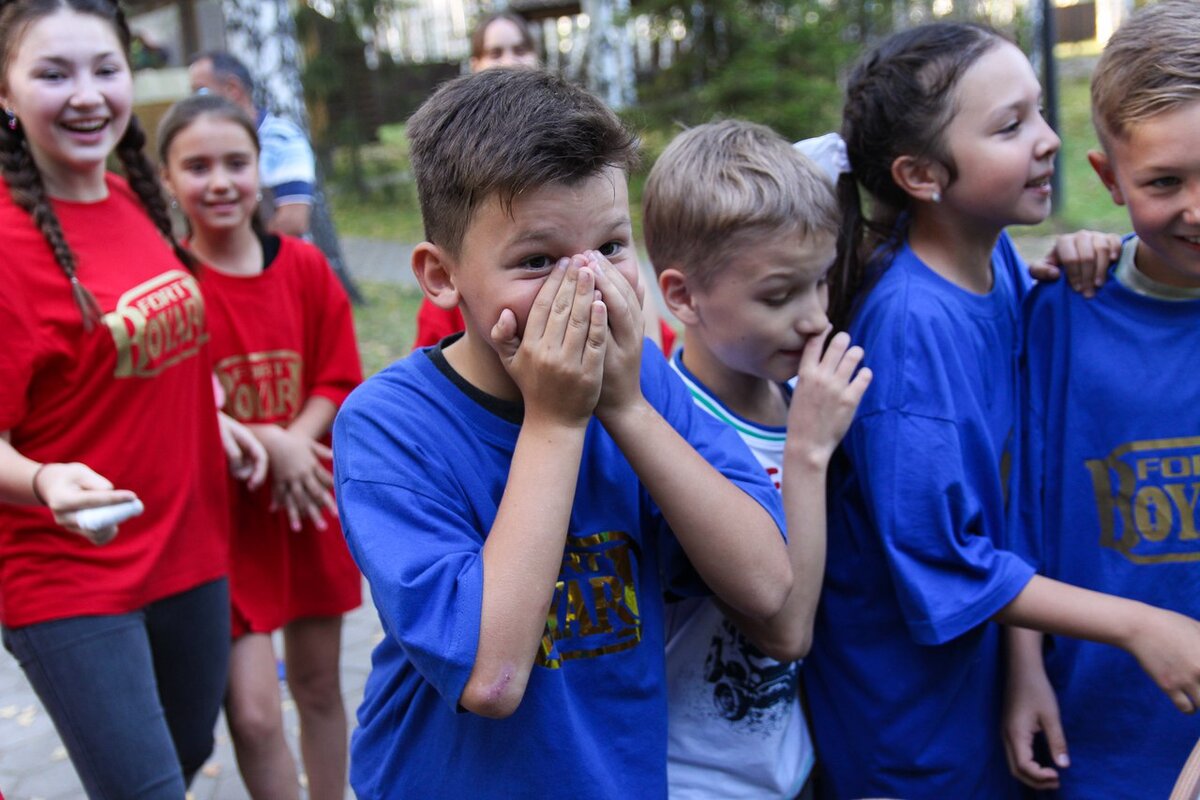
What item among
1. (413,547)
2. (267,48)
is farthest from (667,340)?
(267,48)

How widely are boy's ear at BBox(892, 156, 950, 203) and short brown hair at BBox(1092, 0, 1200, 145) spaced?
0.96 ft

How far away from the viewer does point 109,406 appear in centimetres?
253

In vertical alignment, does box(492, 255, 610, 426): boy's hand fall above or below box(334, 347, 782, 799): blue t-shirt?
above

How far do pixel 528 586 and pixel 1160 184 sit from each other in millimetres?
1305

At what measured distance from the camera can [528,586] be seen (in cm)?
149

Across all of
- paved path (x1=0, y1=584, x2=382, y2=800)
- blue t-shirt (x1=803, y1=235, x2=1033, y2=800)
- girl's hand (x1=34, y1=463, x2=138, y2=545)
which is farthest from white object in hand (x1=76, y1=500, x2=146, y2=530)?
paved path (x1=0, y1=584, x2=382, y2=800)

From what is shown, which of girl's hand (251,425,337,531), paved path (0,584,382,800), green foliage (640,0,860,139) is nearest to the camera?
girl's hand (251,425,337,531)

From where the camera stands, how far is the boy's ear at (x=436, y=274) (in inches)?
66.7

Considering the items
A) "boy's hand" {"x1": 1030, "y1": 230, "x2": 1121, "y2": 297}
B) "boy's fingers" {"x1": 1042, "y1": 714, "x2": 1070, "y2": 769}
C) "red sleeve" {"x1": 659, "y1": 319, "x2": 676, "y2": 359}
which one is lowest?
"boy's fingers" {"x1": 1042, "y1": 714, "x2": 1070, "y2": 769}

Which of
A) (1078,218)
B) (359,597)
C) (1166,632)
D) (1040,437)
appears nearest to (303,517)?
(359,597)

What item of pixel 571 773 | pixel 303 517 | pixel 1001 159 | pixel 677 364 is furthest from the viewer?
pixel 303 517

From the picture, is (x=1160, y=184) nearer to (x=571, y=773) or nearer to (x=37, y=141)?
(x=571, y=773)

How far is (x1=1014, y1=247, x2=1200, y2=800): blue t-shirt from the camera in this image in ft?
6.70

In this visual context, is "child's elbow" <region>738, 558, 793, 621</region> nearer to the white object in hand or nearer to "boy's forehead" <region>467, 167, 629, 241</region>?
"boy's forehead" <region>467, 167, 629, 241</region>
